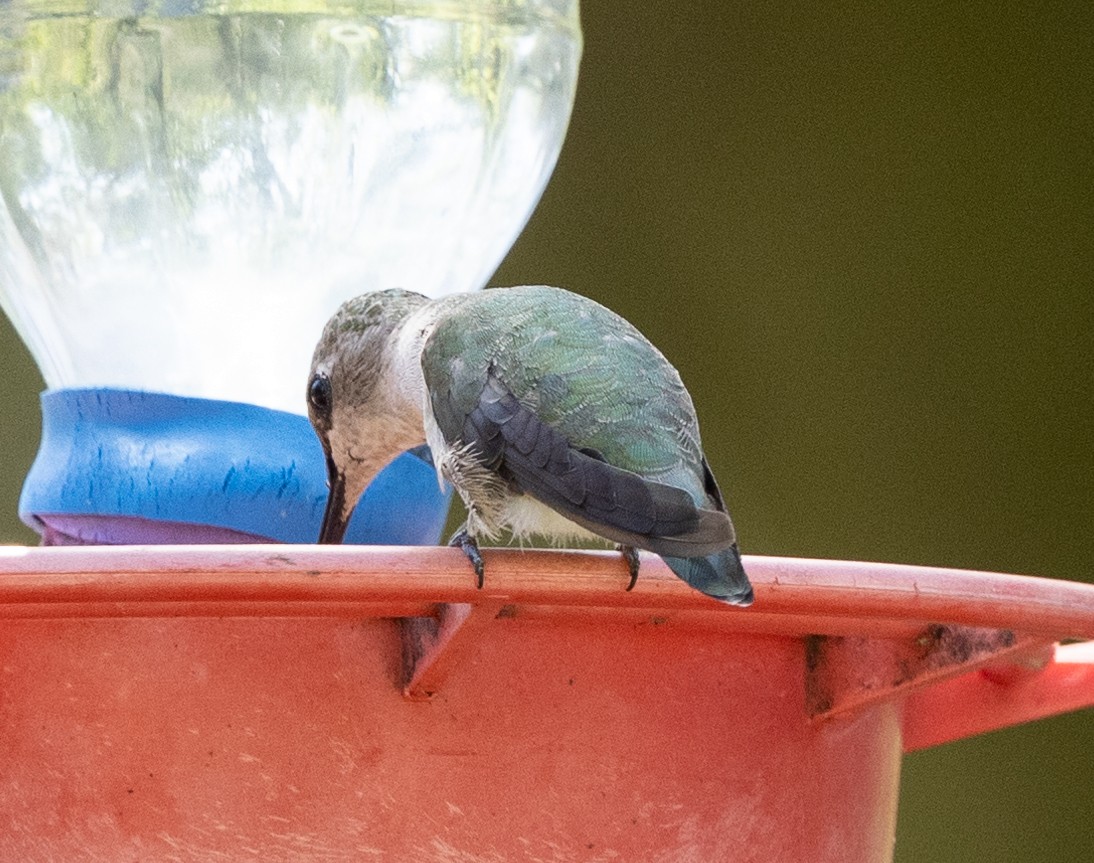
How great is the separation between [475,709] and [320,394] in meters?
0.62

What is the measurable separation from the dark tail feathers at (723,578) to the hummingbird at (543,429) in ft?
0.04

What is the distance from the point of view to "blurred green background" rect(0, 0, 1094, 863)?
12.7 feet

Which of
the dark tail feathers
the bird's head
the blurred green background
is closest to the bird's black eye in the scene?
the bird's head

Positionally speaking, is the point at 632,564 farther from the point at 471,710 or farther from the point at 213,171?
the point at 213,171

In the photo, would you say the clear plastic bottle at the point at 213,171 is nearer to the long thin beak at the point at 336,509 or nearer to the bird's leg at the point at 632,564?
the long thin beak at the point at 336,509

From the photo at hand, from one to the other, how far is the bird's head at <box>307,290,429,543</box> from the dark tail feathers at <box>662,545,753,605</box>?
0.62 meters

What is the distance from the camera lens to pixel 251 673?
4.20 ft

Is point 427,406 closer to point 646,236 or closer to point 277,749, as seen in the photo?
point 277,749

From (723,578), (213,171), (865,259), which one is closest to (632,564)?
(723,578)

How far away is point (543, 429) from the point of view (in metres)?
1.49

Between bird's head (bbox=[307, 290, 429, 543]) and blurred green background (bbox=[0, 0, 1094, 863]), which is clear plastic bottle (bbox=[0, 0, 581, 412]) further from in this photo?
blurred green background (bbox=[0, 0, 1094, 863])

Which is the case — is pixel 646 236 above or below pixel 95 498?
below

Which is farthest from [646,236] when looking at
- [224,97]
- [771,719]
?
[771,719]

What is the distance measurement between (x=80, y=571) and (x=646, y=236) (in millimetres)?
2959
